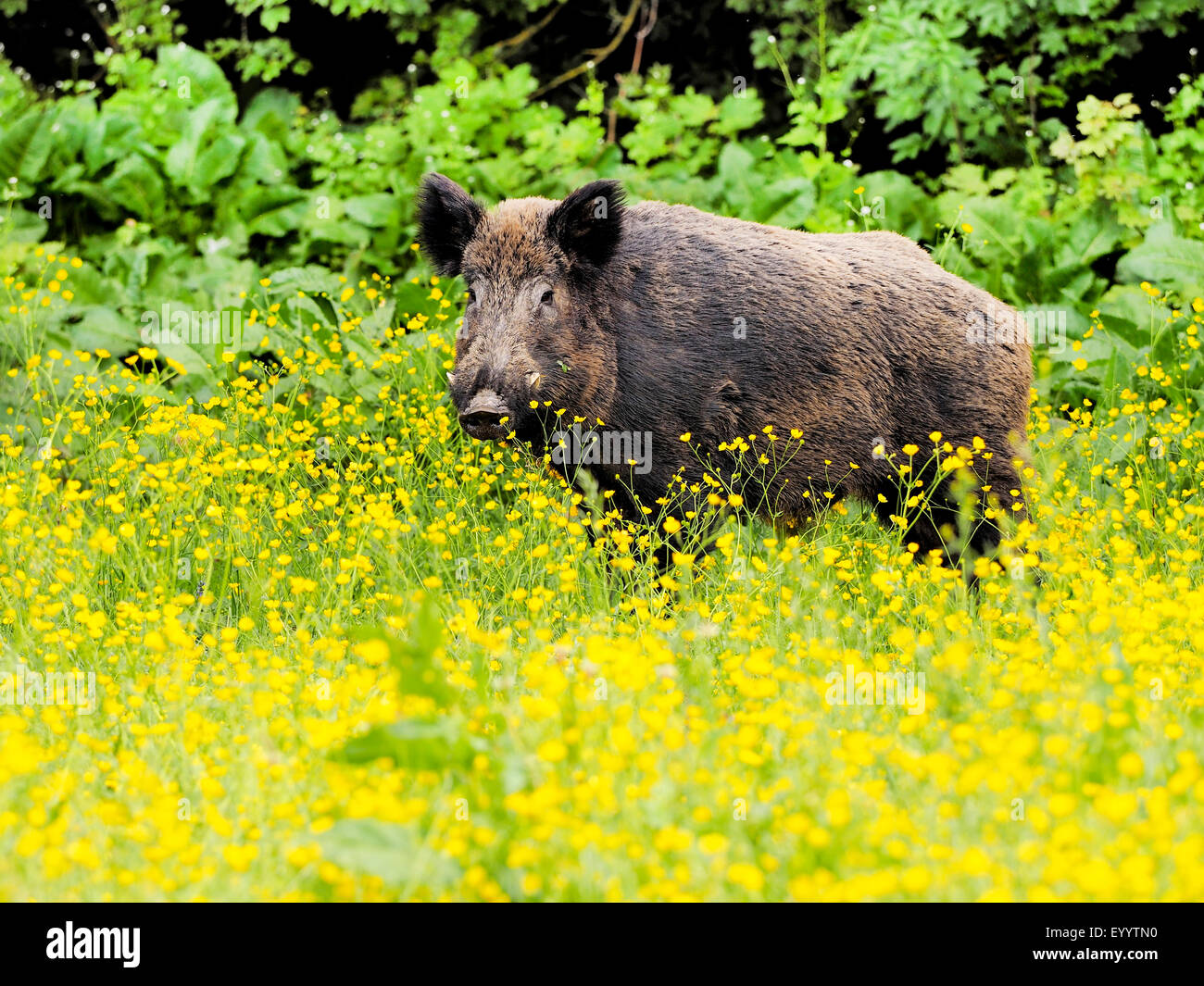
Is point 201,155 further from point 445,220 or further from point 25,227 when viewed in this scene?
point 445,220

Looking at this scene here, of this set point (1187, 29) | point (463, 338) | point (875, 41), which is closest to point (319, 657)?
point (463, 338)

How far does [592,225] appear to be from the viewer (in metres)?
4.92

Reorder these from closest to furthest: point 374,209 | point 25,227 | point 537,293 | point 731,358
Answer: point 537,293
point 731,358
point 374,209
point 25,227

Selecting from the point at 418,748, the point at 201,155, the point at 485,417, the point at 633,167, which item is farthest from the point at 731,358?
the point at 201,155

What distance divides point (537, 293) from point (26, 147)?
16.6 ft

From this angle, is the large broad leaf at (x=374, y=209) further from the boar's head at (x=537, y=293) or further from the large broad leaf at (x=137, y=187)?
the boar's head at (x=537, y=293)

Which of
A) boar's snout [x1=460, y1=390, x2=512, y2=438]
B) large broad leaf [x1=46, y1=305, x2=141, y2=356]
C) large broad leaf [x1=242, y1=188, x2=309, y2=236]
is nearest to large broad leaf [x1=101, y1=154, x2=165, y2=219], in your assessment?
large broad leaf [x1=242, y1=188, x2=309, y2=236]

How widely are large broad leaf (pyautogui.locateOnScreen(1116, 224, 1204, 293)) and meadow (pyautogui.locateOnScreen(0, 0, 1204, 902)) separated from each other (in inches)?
1.0

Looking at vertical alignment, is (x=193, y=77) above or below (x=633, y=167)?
above

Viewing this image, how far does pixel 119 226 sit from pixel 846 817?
7.62 meters

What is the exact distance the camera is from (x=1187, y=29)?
8.73 meters

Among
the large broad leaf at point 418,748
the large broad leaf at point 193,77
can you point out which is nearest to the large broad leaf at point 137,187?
the large broad leaf at point 193,77

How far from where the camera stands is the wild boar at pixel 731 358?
15.9 ft

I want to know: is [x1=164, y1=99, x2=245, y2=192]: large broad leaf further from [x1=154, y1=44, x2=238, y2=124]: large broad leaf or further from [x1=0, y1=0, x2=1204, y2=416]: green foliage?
[x1=154, y1=44, x2=238, y2=124]: large broad leaf
